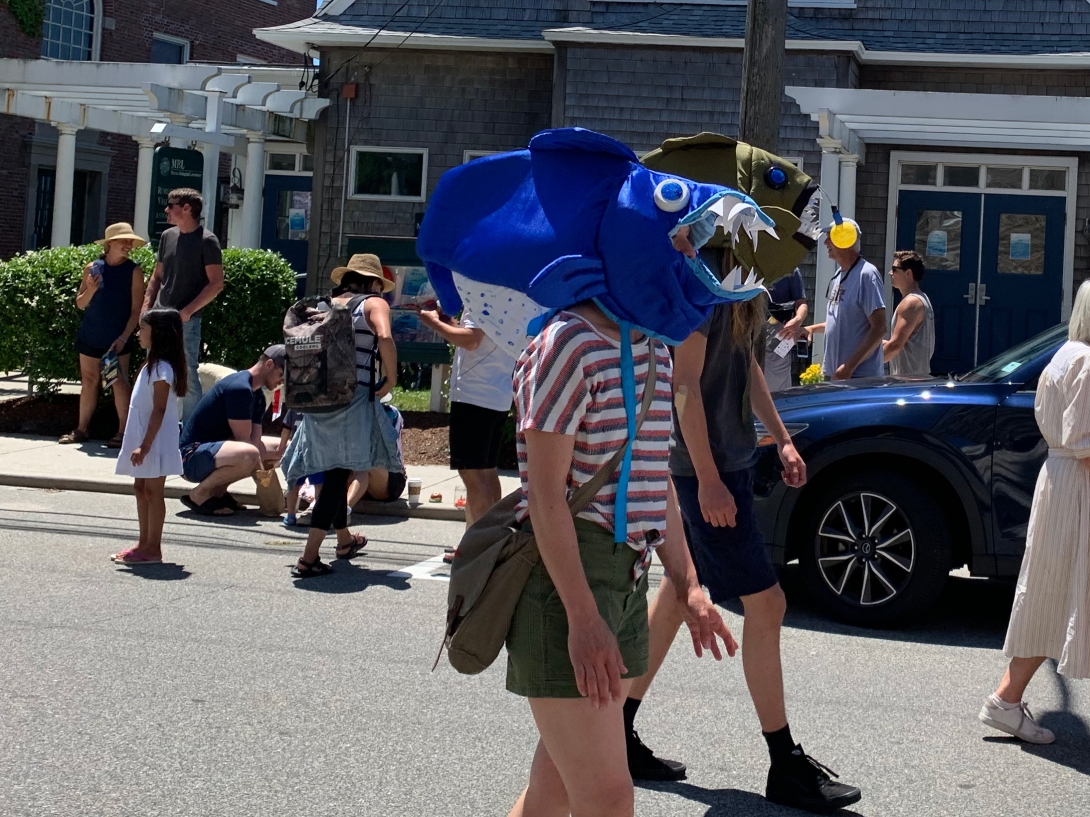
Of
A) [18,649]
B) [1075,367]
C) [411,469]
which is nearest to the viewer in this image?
[1075,367]

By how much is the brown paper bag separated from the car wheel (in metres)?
4.11

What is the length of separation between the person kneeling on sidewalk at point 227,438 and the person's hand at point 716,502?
17.7 ft

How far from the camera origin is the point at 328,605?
6.92m

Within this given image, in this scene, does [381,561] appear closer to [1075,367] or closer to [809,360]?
[1075,367]

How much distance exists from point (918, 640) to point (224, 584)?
3.51m

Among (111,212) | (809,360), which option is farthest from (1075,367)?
(111,212)

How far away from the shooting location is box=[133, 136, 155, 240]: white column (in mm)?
17422

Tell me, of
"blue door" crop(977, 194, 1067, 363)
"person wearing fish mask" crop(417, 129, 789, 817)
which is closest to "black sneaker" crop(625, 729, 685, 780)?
"person wearing fish mask" crop(417, 129, 789, 817)

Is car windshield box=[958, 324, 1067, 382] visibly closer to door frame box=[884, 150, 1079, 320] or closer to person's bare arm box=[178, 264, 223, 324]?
person's bare arm box=[178, 264, 223, 324]

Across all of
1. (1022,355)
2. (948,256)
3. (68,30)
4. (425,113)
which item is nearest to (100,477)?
(1022,355)

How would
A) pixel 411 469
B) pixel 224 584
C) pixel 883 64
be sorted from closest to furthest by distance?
pixel 224 584 < pixel 411 469 < pixel 883 64

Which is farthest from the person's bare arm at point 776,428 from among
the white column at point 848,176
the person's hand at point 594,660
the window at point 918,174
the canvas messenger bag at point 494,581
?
the window at point 918,174

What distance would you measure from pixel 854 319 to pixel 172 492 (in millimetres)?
5015

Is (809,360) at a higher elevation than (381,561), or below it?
higher
